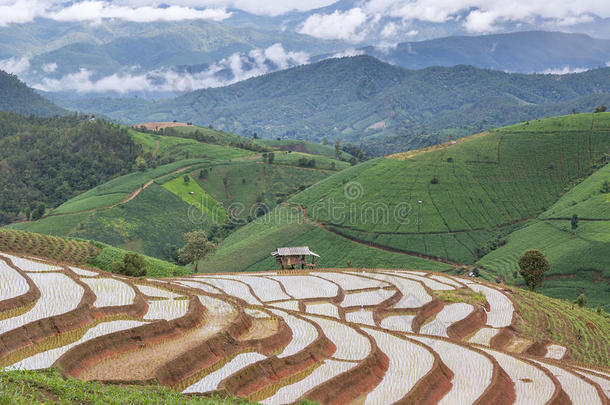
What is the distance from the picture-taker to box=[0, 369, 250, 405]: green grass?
21.0m

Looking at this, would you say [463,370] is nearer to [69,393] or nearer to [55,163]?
[69,393]

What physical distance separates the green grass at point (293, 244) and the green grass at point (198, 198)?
17.1 metres

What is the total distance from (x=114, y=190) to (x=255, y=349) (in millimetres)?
126897

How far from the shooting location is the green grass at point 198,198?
153750 mm

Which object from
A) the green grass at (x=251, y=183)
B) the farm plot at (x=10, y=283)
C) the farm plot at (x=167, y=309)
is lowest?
the green grass at (x=251, y=183)

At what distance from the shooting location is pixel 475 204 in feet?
440

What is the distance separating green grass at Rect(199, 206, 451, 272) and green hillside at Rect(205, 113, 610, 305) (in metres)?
0.44

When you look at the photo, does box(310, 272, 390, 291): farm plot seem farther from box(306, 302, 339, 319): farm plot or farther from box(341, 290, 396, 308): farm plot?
box(306, 302, 339, 319): farm plot

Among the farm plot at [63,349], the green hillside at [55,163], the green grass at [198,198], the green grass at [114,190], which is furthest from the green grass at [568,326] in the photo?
the green hillside at [55,163]

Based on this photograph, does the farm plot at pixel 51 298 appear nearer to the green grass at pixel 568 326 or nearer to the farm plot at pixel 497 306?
the farm plot at pixel 497 306

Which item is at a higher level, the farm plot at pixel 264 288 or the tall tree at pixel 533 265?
the farm plot at pixel 264 288

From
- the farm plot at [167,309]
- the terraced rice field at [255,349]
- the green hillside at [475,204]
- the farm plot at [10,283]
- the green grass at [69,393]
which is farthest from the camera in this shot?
the green hillside at [475,204]

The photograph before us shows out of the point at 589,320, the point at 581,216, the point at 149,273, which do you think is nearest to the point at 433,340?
the point at 589,320

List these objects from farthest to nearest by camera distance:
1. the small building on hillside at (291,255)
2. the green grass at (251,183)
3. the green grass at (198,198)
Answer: the green grass at (251,183) → the green grass at (198,198) → the small building on hillside at (291,255)
